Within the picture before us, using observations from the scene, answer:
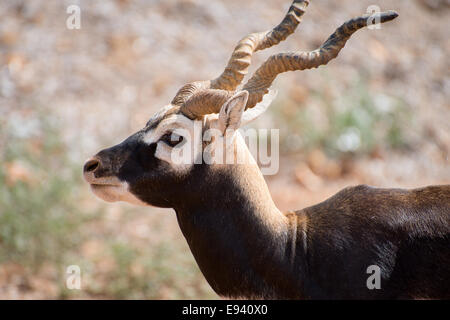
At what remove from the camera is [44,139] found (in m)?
11.0

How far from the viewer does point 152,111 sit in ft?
40.9

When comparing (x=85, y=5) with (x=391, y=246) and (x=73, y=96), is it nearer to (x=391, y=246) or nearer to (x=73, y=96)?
(x=73, y=96)

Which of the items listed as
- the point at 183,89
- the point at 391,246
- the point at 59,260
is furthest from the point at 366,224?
the point at 59,260

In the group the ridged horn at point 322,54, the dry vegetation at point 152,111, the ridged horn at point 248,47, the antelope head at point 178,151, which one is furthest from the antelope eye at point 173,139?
the dry vegetation at point 152,111

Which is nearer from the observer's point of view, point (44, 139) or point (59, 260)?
point (59, 260)

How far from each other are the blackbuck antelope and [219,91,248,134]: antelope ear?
1 centimetres

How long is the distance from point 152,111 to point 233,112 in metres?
8.17

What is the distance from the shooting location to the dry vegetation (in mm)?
8922

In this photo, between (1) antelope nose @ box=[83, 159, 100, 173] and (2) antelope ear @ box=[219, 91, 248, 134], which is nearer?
(2) antelope ear @ box=[219, 91, 248, 134]

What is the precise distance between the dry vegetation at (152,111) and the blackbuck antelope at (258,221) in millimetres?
4052

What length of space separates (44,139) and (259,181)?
23.5ft

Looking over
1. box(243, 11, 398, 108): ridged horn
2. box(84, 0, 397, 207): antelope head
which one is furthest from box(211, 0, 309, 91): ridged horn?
box(84, 0, 397, 207): antelope head

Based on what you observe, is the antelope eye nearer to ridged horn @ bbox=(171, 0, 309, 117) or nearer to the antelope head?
the antelope head

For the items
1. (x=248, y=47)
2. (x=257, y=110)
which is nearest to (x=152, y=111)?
(x=248, y=47)
